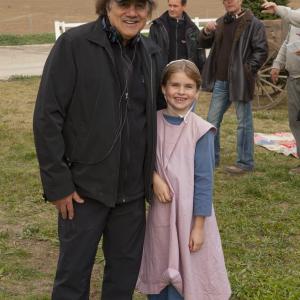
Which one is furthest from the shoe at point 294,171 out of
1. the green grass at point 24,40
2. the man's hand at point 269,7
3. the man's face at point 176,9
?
the green grass at point 24,40

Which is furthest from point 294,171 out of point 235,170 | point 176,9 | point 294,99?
point 176,9

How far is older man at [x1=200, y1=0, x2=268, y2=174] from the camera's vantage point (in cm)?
582

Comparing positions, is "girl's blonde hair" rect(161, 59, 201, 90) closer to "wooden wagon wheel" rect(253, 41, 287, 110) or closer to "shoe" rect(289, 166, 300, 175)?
"shoe" rect(289, 166, 300, 175)

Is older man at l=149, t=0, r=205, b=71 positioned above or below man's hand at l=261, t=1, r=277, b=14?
below

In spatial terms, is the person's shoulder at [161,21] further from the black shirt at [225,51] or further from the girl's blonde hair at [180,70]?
the girl's blonde hair at [180,70]

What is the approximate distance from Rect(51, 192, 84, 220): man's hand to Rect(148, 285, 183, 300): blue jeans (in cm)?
63

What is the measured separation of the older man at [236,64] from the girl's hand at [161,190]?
3.28 meters

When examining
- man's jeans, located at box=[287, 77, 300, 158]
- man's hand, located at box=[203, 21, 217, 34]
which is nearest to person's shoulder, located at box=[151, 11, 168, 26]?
man's hand, located at box=[203, 21, 217, 34]

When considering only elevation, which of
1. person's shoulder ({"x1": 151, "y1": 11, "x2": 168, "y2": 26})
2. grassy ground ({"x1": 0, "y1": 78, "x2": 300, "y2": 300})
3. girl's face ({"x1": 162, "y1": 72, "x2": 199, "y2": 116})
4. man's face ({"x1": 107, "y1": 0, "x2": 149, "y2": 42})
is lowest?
grassy ground ({"x1": 0, "y1": 78, "x2": 300, "y2": 300})

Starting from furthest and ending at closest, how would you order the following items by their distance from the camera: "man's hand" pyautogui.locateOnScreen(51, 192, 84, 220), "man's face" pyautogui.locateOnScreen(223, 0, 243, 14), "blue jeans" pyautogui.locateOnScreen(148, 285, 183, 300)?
"man's face" pyautogui.locateOnScreen(223, 0, 243, 14), "blue jeans" pyautogui.locateOnScreen(148, 285, 183, 300), "man's hand" pyautogui.locateOnScreen(51, 192, 84, 220)

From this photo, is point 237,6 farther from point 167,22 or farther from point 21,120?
point 21,120

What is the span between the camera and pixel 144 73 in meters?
2.63

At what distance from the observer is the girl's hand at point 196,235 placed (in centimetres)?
280

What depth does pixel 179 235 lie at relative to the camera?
2805mm
